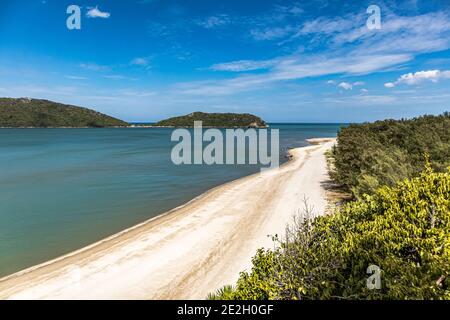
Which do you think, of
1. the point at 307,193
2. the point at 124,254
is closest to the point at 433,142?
the point at 307,193

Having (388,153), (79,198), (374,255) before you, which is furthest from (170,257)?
(79,198)

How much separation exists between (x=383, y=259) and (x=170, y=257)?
34.8 ft

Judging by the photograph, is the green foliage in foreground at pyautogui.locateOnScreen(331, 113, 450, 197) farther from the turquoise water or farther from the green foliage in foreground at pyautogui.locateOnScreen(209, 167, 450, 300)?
the turquoise water

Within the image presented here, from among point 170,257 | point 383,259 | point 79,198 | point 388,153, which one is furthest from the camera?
point 79,198

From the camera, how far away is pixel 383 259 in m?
4.65

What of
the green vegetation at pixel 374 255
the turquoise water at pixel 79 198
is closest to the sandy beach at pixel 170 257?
the turquoise water at pixel 79 198

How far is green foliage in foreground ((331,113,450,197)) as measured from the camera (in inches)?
626

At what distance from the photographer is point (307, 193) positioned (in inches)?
971

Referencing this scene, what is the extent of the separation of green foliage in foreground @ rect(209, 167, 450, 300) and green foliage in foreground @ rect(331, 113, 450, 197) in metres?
10.3

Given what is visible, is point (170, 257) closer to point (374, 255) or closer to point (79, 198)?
point (374, 255)

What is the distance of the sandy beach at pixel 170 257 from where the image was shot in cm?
1081
